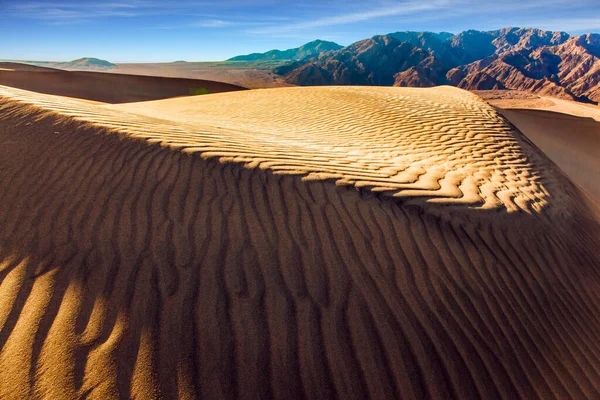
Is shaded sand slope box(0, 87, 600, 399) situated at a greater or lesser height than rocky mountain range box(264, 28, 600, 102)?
lesser

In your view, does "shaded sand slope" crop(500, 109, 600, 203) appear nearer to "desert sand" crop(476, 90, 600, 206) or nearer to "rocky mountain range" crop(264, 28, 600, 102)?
"desert sand" crop(476, 90, 600, 206)

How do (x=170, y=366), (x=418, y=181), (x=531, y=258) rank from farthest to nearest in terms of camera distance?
(x=418, y=181) < (x=531, y=258) < (x=170, y=366)

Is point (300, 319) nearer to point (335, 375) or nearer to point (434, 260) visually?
point (335, 375)

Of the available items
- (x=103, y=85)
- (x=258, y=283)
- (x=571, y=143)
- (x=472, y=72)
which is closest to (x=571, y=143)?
(x=571, y=143)

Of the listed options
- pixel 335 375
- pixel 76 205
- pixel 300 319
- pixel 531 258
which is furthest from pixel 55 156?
pixel 531 258

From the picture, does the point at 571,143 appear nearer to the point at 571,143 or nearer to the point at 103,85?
the point at 571,143

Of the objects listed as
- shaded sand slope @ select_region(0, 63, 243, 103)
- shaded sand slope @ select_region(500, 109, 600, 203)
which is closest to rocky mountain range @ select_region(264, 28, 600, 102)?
shaded sand slope @ select_region(500, 109, 600, 203)
